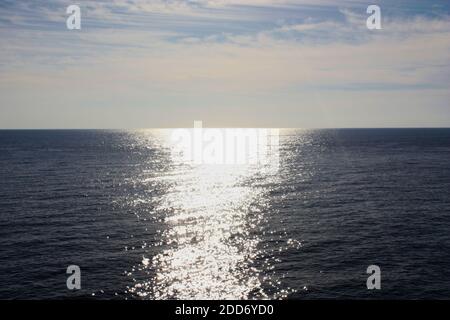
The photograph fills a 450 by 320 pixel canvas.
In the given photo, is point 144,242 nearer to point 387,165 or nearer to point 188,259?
point 188,259

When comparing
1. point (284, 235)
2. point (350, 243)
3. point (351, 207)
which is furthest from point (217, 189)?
point (350, 243)

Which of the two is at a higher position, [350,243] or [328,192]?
[328,192]

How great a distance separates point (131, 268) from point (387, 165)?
5002 inches

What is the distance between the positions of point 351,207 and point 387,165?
80.6m

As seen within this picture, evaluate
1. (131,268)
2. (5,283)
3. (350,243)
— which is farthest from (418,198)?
(5,283)

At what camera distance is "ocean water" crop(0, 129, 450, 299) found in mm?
43281

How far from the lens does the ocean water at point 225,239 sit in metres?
43.3

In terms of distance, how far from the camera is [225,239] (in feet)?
196

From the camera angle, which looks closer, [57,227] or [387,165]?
[57,227]

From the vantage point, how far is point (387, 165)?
150 meters

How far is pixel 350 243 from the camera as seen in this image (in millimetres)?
56406
